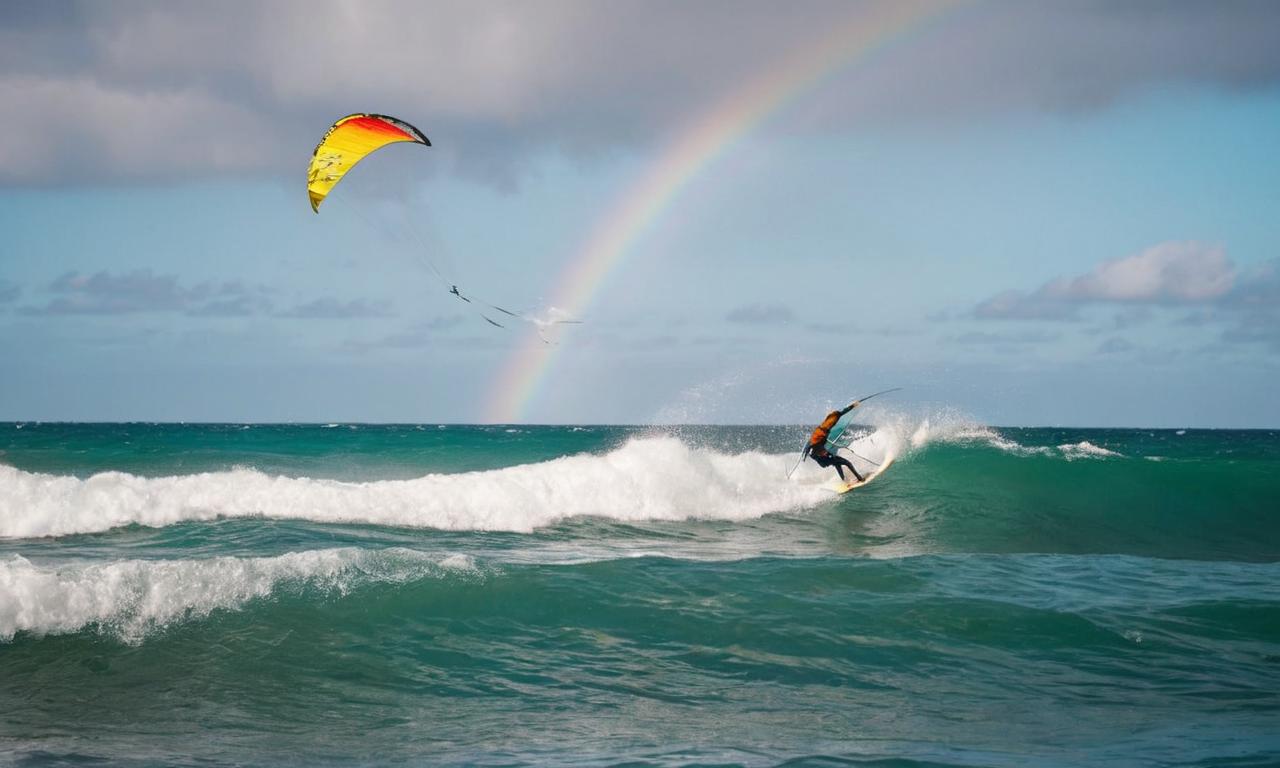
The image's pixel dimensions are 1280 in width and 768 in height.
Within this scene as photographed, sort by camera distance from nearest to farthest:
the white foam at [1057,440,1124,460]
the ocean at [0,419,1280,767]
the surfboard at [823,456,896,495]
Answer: the ocean at [0,419,1280,767] → the surfboard at [823,456,896,495] → the white foam at [1057,440,1124,460]

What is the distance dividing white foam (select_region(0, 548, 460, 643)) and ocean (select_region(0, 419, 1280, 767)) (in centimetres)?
3

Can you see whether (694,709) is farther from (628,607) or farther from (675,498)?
(675,498)

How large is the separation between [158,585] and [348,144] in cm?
631

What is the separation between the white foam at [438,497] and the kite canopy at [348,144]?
533 cm

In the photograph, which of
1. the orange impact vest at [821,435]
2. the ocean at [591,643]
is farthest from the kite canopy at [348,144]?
the orange impact vest at [821,435]

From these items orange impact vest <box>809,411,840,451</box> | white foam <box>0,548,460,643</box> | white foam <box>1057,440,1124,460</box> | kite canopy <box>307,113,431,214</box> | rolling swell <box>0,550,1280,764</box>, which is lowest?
rolling swell <box>0,550,1280,764</box>

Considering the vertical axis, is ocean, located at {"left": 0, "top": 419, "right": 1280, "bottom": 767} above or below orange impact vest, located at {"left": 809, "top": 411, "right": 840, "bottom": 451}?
below

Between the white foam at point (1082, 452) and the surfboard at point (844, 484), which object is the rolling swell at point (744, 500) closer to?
the surfboard at point (844, 484)

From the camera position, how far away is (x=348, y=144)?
1301cm

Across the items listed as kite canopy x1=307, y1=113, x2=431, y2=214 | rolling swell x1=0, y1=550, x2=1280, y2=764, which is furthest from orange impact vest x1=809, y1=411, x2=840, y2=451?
kite canopy x1=307, y1=113, x2=431, y2=214

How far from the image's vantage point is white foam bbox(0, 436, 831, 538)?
15.2 m

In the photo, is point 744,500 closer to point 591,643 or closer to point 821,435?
point 821,435

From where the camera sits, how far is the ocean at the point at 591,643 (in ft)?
20.6

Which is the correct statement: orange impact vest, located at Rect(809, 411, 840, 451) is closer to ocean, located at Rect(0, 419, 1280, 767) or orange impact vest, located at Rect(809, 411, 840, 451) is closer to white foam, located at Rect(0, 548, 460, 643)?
ocean, located at Rect(0, 419, 1280, 767)
